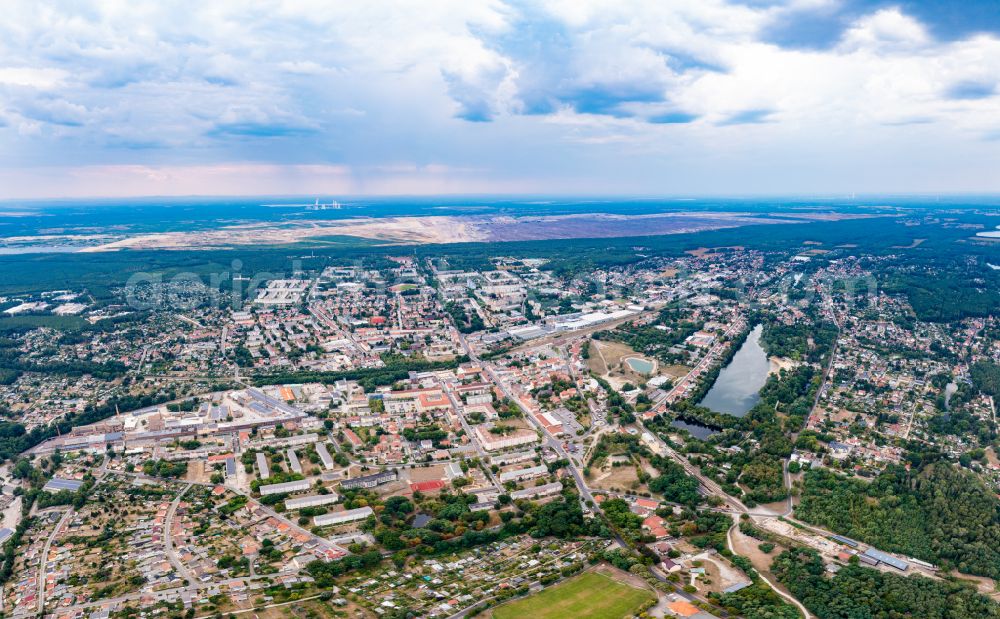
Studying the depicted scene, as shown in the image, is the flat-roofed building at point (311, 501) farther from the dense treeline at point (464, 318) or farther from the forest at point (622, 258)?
the forest at point (622, 258)

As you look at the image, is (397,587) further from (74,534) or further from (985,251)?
(985,251)

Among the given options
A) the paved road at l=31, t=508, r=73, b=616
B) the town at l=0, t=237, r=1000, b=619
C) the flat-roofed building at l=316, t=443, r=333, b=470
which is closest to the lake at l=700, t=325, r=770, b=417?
the town at l=0, t=237, r=1000, b=619

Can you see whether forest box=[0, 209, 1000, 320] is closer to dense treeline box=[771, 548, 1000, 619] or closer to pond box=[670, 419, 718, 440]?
pond box=[670, 419, 718, 440]

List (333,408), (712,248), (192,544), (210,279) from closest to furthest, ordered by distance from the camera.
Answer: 1. (192,544)
2. (333,408)
3. (210,279)
4. (712,248)

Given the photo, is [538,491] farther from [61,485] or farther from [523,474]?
Answer: [61,485]

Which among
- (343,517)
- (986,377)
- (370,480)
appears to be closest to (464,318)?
(370,480)

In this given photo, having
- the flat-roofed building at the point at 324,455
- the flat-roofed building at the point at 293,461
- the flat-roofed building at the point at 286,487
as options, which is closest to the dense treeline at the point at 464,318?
the flat-roofed building at the point at 324,455

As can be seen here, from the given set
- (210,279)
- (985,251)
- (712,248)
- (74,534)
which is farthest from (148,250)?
(985,251)
